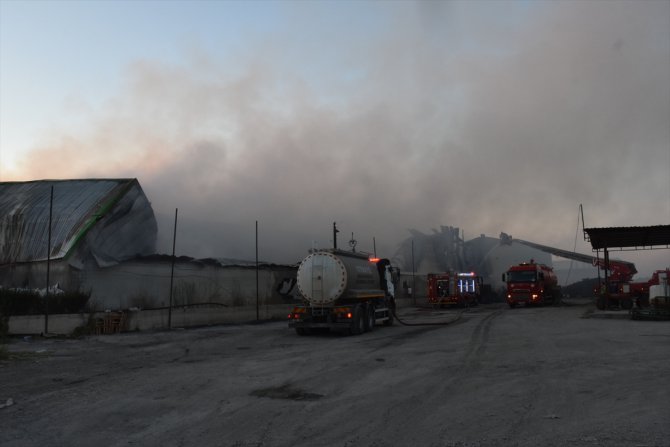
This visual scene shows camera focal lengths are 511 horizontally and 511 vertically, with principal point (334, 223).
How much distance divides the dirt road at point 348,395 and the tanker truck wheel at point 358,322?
3.28 meters

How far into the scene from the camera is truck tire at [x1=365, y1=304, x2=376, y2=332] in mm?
19769

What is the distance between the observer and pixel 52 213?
2638cm

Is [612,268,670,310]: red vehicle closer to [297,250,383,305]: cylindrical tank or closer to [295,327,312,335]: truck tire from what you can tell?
[297,250,383,305]: cylindrical tank

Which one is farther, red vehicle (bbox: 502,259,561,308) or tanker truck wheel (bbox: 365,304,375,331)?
red vehicle (bbox: 502,259,561,308)

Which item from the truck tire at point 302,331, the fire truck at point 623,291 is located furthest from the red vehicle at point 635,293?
the truck tire at point 302,331

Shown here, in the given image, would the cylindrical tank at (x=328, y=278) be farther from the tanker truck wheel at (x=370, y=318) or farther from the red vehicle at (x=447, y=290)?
the red vehicle at (x=447, y=290)

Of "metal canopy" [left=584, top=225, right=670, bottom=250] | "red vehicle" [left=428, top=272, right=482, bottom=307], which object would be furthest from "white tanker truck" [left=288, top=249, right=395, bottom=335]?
"red vehicle" [left=428, top=272, right=482, bottom=307]

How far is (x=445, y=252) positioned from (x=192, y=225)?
3477cm

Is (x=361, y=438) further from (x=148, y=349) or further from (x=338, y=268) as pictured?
(x=338, y=268)

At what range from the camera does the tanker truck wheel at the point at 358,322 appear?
60.2 ft

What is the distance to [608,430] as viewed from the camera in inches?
233

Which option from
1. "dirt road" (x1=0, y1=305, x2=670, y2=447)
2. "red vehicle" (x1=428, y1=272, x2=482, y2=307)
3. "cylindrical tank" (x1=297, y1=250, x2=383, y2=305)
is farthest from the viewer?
"red vehicle" (x1=428, y1=272, x2=482, y2=307)

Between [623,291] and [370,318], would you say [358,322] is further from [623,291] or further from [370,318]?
[623,291]

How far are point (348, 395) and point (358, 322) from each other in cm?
1061
